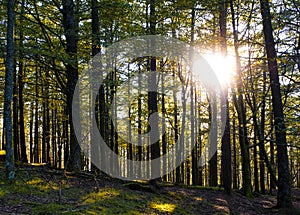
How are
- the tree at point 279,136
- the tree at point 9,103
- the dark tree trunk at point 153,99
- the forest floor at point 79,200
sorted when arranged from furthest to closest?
the dark tree trunk at point 153,99, the tree at point 279,136, the tree at point 9,103, the forest floor at point 79,200

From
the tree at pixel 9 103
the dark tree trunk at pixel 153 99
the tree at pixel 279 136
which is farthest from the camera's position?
the dark tree trunk at pixel 153 99

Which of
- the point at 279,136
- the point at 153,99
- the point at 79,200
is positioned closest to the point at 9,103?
the point at 79,200

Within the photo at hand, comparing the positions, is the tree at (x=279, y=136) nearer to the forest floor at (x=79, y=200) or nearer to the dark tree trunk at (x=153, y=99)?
the forest floor at (x=79, y=200)

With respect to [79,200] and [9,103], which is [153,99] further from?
[79,200]

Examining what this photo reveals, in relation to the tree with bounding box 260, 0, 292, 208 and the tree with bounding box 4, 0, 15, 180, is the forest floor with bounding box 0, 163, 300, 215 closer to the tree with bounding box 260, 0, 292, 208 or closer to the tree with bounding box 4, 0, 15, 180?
the tree with bounding box 4, 0, 15, 180

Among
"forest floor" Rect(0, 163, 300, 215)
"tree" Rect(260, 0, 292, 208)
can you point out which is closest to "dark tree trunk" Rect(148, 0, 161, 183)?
"forest floor" Rect(0, 163, 300, 215)

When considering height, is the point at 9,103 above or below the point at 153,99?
below

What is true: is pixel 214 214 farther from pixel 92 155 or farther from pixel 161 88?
pixel 161 88

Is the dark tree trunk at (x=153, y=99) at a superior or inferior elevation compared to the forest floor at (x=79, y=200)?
superior

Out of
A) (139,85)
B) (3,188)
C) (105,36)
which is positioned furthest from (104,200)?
(139,85)

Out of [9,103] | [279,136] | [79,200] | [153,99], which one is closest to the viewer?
[79,200]

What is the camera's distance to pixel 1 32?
569 inches

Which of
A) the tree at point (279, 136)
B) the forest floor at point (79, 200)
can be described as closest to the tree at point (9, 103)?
the forest floor at point (79, 200)

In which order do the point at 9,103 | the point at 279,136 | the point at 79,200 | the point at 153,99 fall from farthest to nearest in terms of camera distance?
the point at 153,99 < the point at 279,136 < the point at 9,103 < the point at 79,200
